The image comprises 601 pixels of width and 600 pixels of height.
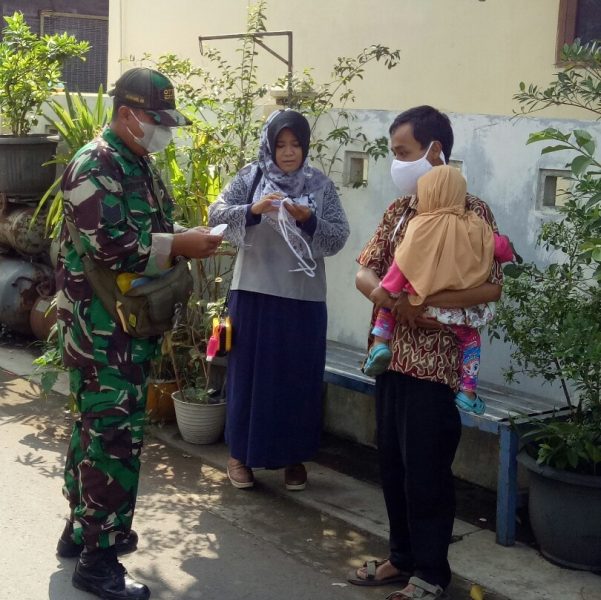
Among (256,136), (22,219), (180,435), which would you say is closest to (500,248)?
(256,136)

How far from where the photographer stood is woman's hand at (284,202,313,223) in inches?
177

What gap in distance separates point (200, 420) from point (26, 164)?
3014 millimetres

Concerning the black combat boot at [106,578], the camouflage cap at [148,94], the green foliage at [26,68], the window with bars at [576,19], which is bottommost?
the black combat boot at [106,578]

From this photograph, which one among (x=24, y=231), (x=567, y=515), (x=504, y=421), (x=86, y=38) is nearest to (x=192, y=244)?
(x=504, y=421)

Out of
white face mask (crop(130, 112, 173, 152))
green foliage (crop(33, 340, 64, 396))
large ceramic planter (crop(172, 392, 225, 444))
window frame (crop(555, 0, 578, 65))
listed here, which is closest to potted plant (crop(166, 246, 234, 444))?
large ceramic planter (crop(172, 392, 225, 444))

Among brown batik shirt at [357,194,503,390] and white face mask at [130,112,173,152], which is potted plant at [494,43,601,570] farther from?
white face mask at [130,112,173,152]

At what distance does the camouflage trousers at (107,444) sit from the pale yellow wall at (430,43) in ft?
10.2

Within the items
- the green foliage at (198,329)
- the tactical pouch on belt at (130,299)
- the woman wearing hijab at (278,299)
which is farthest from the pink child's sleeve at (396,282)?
the green foliage at (198,329)

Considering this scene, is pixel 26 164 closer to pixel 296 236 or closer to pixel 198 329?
pixel 198 329

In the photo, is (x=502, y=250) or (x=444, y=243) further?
(x=502, y=250)

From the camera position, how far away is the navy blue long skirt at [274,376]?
4766mm

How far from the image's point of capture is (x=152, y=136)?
3684mm

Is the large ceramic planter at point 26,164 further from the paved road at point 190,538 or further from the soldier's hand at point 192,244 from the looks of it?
the soldier's hand at point 192,244

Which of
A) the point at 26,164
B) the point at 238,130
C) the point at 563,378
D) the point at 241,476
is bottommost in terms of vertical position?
the point at 241,476
